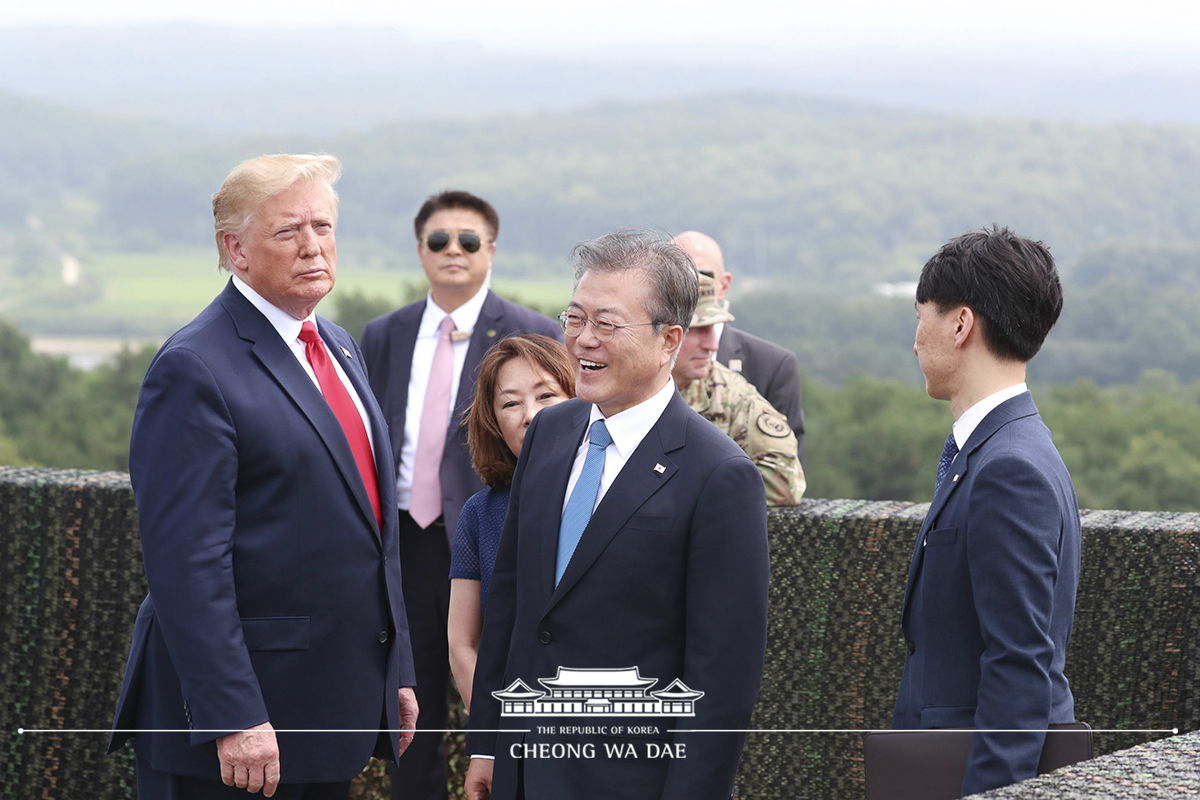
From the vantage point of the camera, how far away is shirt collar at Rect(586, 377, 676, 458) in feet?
8.21

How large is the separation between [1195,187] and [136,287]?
7982cm

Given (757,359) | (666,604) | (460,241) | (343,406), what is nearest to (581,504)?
(666,604)

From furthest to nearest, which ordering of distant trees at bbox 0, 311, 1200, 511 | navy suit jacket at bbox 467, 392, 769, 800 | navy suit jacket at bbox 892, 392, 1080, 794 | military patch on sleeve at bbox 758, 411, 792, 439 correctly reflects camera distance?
distant trees at bbox 0, 311, 1200, 511
military patch on sleeve at bbox 758, 411, 792, 439
navy suit jacket at bbox 467, 392, 769, 800
navy suit jacket at bbox 892, 392, 1080, 794

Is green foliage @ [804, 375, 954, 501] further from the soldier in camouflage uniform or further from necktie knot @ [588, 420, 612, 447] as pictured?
necktie knot @ [588, 420, 612, 447]

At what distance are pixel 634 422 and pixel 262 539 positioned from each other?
842 mm

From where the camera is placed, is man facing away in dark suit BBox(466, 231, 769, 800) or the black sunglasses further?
the black sunglasses

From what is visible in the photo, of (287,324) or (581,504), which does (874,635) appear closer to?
(581,504)

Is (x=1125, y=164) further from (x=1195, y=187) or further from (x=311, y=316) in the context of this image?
(x=311, y=316)

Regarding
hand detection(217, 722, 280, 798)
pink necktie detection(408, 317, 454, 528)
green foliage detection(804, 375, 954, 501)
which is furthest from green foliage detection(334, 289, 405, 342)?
hand detection(217, 722, 280, 798)

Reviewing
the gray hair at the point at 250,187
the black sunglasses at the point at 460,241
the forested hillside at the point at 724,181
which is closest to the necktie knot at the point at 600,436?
the gray hair at the point at 250,187

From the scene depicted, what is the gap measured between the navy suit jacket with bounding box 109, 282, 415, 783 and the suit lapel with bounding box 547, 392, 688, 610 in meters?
0.56

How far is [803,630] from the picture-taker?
3.79 meters

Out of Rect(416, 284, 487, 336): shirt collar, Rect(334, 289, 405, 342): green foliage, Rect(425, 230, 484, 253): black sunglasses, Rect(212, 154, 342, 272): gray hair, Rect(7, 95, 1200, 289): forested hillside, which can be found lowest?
Rect(334, 289, 405, 342): green foliage

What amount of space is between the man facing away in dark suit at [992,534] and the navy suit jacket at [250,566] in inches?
48.0
